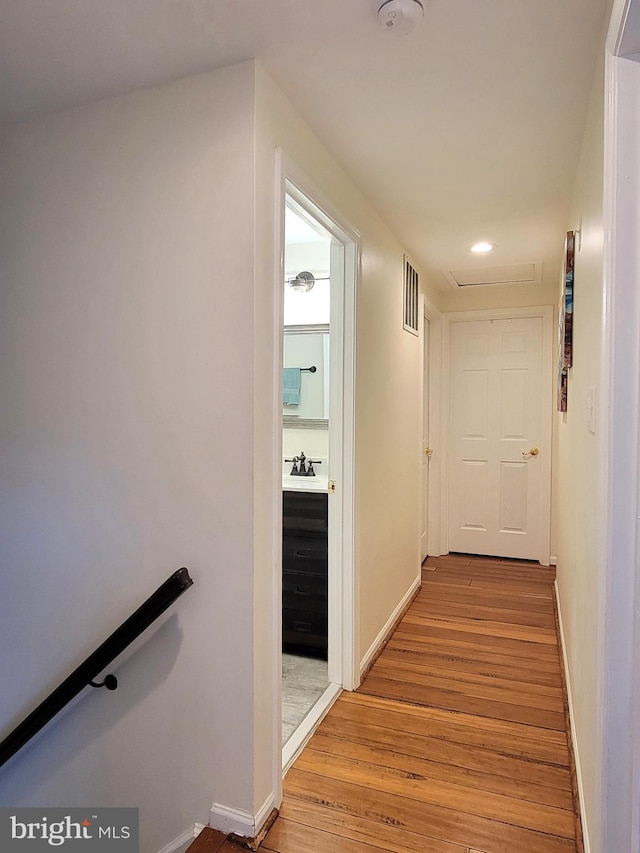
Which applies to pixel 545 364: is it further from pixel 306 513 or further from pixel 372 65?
pixel 372 65

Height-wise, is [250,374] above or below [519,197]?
below

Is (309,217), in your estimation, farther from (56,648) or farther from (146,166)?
(56,648)

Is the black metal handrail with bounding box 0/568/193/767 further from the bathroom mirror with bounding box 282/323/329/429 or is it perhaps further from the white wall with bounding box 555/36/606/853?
the bathroom mirror with bounding box 282/323/329/429

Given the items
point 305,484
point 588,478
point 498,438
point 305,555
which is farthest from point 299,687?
point 498,438

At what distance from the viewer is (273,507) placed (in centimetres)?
172

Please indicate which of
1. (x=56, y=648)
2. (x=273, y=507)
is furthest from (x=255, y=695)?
(x=56, y=648)

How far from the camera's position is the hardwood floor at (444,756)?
1676mm

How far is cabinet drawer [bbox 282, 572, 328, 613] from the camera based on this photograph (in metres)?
2.87

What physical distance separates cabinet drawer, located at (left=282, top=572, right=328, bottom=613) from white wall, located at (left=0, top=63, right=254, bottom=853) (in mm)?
1225

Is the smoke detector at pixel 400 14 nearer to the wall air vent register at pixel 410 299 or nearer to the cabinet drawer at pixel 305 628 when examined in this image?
the wall air vent register at pixel 410 299

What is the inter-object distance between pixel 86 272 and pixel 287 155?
0.78 metres

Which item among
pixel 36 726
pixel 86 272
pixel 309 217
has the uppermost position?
pixel 309 217

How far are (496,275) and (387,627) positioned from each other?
8.84ft

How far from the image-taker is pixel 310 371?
354 centimetres
